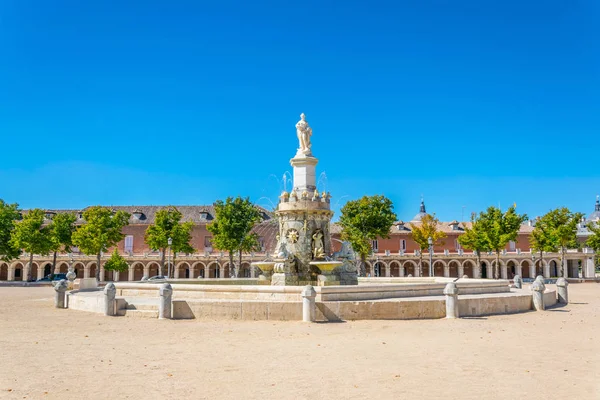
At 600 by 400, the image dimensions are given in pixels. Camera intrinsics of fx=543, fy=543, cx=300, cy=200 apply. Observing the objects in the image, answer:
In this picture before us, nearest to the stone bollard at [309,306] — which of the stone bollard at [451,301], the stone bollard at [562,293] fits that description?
the stone bollard at [451,301]

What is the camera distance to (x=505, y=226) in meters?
55.9

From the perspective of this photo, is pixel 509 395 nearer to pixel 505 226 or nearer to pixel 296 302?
pixel 296 302

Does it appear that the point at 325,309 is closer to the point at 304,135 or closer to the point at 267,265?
the point at 267,265

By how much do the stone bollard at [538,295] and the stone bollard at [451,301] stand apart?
475cm

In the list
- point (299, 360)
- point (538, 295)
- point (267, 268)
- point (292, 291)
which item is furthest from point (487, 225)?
point (299, 360)

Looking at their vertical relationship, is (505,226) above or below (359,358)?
above

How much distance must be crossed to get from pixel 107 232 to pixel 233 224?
1310cm

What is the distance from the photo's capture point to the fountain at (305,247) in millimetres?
20797

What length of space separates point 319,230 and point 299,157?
323cm

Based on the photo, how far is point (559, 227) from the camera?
183ft

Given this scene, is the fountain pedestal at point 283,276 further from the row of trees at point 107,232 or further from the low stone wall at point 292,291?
the row of trees at point 107,232

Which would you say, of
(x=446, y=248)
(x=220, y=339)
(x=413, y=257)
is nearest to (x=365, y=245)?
(x=413, y=257)

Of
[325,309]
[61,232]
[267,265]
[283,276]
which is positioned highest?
[61,232]

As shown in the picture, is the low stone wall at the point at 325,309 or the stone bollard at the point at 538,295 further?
the stone bollard at the point at 538,295
